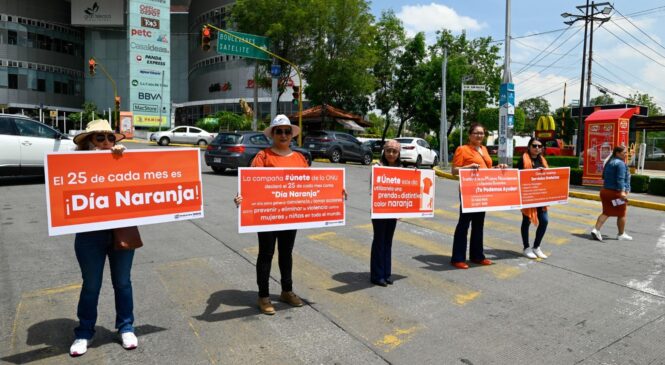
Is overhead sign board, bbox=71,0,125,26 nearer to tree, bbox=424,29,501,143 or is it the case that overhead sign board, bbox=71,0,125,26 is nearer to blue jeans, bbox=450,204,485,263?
tree, bbox=424,29,501,143

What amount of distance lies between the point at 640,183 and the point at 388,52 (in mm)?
25505

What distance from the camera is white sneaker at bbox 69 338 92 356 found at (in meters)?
3.55

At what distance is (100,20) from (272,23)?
5353 cm

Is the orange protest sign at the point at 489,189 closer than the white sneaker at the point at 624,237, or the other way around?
the orange protest sign at the point at 489,189

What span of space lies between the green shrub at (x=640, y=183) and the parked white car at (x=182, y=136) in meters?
27.7

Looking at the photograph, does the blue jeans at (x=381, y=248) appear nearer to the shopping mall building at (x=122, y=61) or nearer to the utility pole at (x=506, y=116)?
the utility pole at (x=506, y=116)

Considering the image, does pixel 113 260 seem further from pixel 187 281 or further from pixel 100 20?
pixel 100 20

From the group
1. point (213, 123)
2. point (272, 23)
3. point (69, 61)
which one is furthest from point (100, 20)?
point (272, 23)

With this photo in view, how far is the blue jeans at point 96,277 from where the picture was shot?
12.0ft

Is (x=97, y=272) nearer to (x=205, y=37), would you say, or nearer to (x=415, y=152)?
(x=205, y=37)

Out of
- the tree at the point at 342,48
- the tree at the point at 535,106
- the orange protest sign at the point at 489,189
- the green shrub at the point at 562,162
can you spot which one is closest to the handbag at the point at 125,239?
the orange protest sign at the point at 489,189

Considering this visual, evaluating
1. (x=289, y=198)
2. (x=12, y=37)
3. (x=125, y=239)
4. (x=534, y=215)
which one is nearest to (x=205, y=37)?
(x=534, y=215)

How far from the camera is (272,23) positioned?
31766 millimetres

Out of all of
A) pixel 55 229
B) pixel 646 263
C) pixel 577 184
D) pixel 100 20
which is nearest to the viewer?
pixel 55 229
